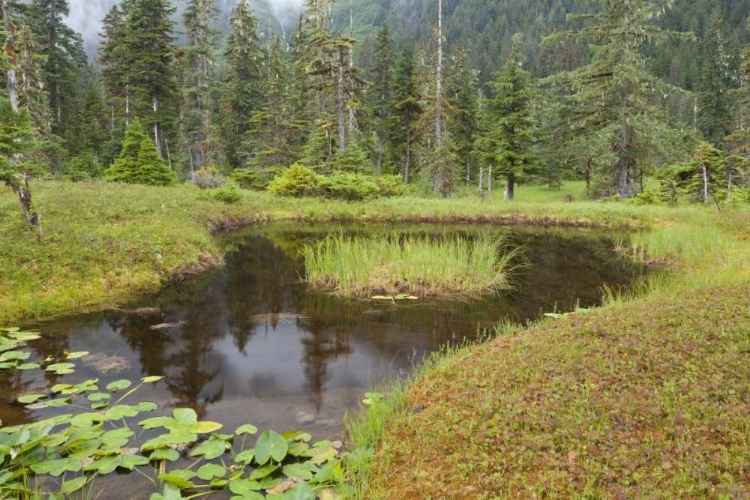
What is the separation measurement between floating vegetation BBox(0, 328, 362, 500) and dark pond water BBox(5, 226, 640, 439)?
0.52 meters

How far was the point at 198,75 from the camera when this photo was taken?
35438mm

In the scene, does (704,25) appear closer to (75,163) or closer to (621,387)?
(75,163)

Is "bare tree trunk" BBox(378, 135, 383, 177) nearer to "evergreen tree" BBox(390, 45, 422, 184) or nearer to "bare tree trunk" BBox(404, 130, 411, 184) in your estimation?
"evergreen tree" BBox(390, 45, 422, 184)

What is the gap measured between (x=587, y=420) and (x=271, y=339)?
20.2 ft

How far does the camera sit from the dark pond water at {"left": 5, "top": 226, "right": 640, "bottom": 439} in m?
6.48

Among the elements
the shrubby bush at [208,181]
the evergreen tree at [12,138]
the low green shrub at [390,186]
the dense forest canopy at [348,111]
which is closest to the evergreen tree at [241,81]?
the dense forest canopy at [348,111]

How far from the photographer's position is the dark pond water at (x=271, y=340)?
21.3 ft

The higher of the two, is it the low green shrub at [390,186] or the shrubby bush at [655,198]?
the low green shrub at [390,186]

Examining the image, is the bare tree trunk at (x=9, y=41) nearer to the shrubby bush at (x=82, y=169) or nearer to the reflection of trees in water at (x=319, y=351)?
the reflection of trees in water at (x=319, y=351)

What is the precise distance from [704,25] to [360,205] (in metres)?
94.5

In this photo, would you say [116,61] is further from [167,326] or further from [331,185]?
[167,326]

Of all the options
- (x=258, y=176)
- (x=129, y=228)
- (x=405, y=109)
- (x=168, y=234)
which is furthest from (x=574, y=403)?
(x=405, y=109)

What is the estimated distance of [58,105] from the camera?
4031cm

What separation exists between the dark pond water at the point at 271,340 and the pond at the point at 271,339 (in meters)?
0.02
